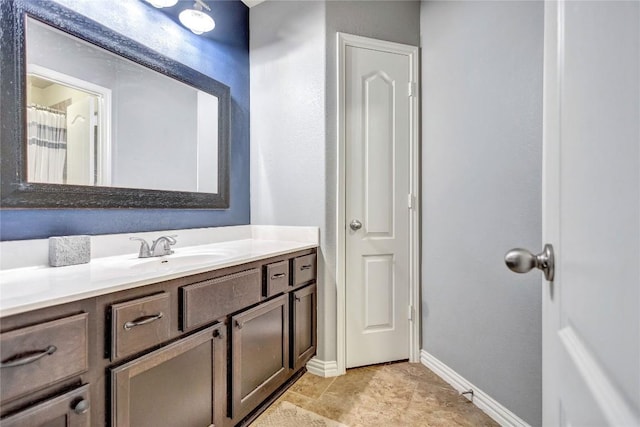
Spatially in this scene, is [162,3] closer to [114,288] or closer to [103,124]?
Answer: [103,124]

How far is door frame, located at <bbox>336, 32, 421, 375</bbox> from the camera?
2020 millimetres

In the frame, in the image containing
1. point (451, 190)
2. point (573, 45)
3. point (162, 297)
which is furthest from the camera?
point (451, 190)

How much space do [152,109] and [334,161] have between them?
1.07 metres

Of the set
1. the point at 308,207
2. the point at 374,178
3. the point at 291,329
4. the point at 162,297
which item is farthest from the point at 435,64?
the point at 162,297

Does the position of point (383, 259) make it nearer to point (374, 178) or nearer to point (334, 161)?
point (374, 178)

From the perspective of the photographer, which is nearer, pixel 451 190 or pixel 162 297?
pixel 162 297

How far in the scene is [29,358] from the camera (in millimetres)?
725

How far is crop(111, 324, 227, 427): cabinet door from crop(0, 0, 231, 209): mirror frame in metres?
0.75

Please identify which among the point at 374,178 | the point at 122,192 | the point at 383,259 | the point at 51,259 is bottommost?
the point at 383,259

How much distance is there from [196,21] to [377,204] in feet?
5.03

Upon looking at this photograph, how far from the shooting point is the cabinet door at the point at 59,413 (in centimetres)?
73

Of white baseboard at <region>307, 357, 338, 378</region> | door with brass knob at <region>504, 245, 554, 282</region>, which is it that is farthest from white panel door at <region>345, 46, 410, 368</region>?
door with brass knob at <region>504, 245, 554, 282</region>

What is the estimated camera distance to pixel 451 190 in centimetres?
190

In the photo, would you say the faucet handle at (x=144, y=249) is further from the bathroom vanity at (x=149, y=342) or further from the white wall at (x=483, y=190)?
the white wall at (x=483, y=190)
